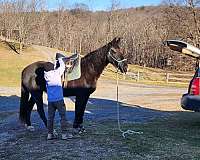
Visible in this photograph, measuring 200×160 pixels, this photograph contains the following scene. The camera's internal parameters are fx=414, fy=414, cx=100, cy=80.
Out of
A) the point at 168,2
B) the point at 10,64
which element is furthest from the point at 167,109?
the point at 168,2

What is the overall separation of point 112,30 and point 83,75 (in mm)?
63112

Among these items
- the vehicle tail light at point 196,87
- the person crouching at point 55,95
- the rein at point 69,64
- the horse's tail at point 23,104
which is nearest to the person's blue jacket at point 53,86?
the person crouching at point 55,95

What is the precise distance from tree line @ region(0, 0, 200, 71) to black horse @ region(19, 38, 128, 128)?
109 feet

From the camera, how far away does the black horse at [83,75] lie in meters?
8.12

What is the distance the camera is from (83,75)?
26.8ft

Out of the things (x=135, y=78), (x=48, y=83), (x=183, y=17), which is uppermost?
(x=183, y=17)

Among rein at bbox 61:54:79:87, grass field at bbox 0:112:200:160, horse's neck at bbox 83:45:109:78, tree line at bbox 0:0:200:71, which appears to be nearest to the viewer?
grass field at bbox 0:112:200:160

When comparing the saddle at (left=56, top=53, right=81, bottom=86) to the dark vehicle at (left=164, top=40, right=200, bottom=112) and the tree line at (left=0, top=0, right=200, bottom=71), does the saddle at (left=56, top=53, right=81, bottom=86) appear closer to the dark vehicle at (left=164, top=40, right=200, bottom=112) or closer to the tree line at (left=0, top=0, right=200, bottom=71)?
the dark vehicle at (left=164, top=40, right=200, bottom=112)

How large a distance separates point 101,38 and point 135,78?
125 feet

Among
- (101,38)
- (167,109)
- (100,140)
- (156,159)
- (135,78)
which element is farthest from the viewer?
(101,38)

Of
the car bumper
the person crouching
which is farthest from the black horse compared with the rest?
the car bumper

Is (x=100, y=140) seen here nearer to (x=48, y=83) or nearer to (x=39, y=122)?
(x=48, y=83)

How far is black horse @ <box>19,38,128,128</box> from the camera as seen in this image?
320 inches

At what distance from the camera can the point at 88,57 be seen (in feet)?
27.5
